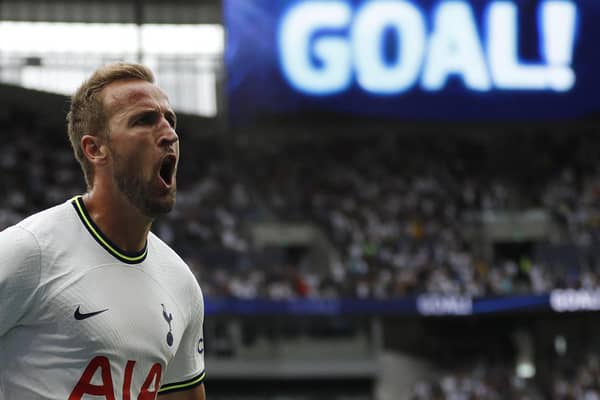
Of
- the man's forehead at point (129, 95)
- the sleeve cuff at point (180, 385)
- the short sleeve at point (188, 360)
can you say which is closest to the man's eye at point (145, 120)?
the man's forehead at point (129, 95)

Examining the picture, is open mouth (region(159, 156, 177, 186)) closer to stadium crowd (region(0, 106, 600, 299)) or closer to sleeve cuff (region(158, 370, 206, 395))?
sleeve cuff (region(158, 370, 206, 395))

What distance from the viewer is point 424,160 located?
1161 inches

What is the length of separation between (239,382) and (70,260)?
74.2 ft

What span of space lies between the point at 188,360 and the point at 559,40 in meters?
26.7

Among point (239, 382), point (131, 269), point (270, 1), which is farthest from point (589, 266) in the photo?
point (131, 269)

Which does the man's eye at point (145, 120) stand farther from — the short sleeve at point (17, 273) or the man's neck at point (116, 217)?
the short sleeve at point (17, 273)

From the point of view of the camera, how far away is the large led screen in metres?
26.9

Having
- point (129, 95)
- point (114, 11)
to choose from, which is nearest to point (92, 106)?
point (129, 95)

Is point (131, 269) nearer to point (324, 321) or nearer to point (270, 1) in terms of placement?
point (324, 321)

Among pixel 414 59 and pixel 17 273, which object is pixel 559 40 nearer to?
pixel 414 59

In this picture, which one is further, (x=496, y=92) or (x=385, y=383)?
(x=496, y=92)

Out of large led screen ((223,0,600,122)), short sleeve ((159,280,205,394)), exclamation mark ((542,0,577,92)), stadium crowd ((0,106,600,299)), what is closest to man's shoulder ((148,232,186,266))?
short sleeve ((159,280,205,394))

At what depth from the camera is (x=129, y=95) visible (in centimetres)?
264

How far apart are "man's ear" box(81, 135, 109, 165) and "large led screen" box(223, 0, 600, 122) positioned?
940 inches
